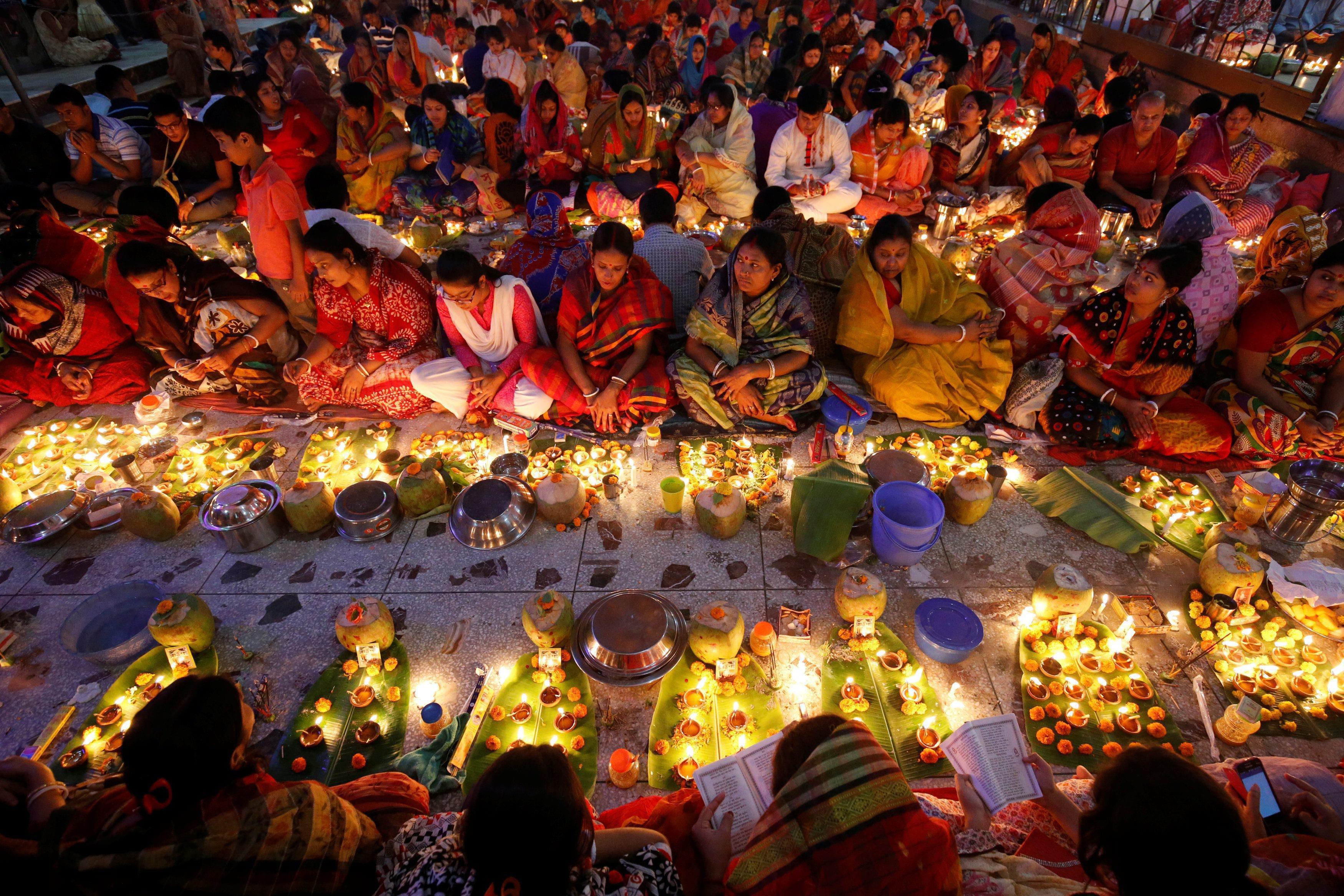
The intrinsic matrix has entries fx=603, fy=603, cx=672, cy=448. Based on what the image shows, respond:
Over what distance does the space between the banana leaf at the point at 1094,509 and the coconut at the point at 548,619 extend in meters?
2.89

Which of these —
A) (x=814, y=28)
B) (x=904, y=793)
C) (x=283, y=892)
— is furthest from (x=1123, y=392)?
(x=814, y=28)

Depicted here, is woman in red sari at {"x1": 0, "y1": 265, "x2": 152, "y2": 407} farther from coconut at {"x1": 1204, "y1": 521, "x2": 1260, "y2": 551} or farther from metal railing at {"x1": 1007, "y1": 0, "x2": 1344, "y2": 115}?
metal railing at {"x1": 1007, "y1": 0, "x2": 1344, "y2": 115}

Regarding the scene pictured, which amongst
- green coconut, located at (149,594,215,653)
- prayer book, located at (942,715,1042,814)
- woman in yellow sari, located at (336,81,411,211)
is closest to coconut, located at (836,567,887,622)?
prayer book, located at (942,715,1042,814)

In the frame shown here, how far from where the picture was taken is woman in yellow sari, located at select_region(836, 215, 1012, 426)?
4.12 metres

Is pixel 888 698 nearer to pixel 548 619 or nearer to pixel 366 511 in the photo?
pixel 548 619

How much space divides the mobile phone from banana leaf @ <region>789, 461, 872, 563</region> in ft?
5.58

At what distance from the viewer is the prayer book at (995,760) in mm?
2174

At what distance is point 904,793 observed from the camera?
65.3 inches

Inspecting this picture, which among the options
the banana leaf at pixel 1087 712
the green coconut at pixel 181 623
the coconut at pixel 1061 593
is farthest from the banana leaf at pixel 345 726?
the coconut at pixel 1061 593

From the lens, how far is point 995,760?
2.23 metres

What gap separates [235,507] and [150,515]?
506 millimetres

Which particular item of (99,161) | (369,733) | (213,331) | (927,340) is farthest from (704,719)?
(99,161)

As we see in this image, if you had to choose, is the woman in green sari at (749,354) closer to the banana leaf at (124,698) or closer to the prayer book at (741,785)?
the prayer book at (741,785)

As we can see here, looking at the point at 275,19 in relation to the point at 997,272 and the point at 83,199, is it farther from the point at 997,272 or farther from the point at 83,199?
the point at 997,272
